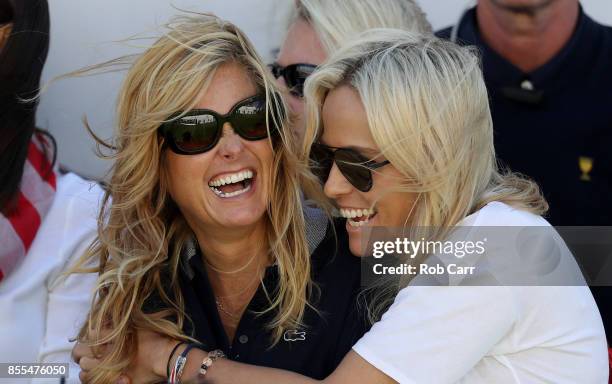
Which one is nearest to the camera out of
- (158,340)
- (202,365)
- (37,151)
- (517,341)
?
(517,341)

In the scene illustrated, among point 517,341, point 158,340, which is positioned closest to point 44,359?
point 158,340

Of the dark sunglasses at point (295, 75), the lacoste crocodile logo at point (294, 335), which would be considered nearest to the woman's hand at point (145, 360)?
the lacoste crocodile logo at point (294, 335)

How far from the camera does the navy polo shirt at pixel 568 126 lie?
3094 millimetres

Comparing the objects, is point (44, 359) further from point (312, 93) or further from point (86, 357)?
point (312, 93)

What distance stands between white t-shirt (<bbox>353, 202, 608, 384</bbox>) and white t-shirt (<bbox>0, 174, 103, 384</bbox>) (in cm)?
111

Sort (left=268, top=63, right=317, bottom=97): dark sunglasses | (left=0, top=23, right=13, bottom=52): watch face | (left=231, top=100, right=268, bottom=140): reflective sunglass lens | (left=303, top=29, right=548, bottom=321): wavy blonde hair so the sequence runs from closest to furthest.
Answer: (left=303, top=29, right=548, bottom=321): wavy blonde hair < (left=231, top=100, right=268, bottom=140): reflective sunglass lens < (left=0, top=23, right=13, bottom=52): watch face < (left=268, top=63, right=317, bottom=97): dark sunglasses

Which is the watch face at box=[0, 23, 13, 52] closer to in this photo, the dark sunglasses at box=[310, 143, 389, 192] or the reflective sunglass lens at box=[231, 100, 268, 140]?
the reflective sunglass lens at box=[231, 100, 268, 140]

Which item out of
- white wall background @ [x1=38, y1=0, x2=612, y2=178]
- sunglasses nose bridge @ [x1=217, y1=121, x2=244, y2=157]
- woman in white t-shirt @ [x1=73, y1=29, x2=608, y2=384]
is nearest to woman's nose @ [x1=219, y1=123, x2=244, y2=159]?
sunglasses nose bridge @ [x1=217, y1=121, x2=244, y2=157]

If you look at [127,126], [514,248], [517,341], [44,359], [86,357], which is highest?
[127,126]

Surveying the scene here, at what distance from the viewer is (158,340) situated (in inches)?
96.3

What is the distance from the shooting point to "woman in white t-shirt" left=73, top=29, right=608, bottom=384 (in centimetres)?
210

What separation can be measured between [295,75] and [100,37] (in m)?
0.92

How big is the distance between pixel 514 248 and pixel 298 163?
63cm

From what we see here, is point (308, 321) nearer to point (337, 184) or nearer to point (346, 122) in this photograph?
point (337, 184)
